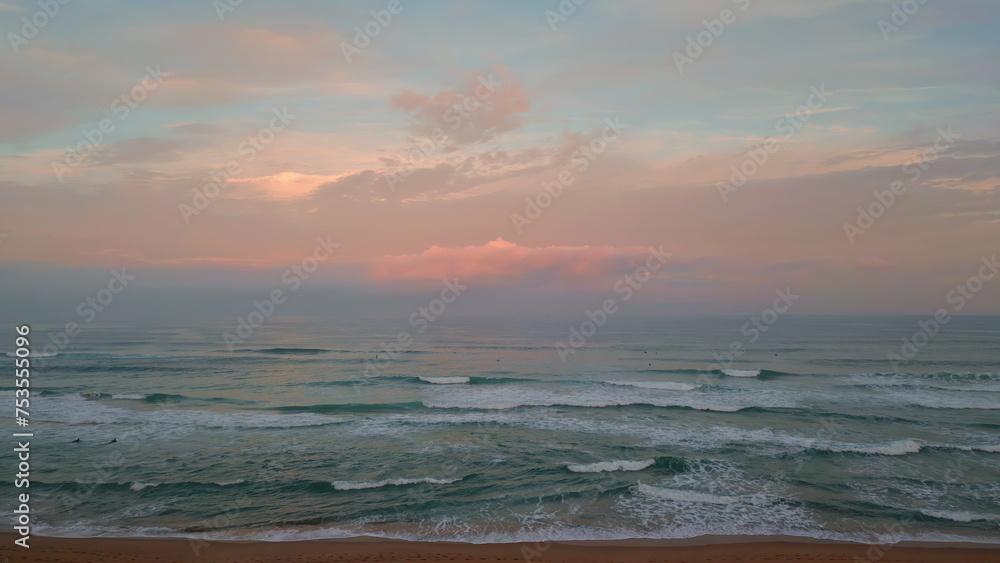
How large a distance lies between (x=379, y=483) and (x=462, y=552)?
17.3 ft

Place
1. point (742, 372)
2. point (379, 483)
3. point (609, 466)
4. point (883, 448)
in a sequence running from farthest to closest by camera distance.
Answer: point (742, 372), point (883, 448), point (609, 466), point (379, 483)

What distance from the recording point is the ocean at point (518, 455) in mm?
13812

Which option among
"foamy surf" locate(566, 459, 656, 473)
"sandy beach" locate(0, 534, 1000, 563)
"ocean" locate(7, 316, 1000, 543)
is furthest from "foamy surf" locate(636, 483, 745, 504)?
"sandy beach" locate(0, 534, 1000, 563)

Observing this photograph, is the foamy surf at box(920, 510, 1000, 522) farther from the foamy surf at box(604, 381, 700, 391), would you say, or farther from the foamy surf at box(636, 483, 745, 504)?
the foamy surf at box(604, 381, 700, 391)

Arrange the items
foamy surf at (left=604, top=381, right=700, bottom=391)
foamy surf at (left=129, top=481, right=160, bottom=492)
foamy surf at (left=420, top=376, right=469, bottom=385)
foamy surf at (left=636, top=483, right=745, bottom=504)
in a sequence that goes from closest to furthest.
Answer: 1. foamy surf at (left=636, top=483, right=745, bottom=504)
2. foamy surf at (left=129, top=481, right=160, bottom=492)
3. foamy surf at (left=604, top=381, right=700, bottom=391)
4. foamy surf at (left=420, top=376, right=469, bottom=385)

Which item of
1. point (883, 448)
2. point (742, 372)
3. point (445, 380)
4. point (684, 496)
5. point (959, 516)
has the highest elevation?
point (445, 380)

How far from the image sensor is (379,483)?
16422 millimetres

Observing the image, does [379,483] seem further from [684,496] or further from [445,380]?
[445,380]

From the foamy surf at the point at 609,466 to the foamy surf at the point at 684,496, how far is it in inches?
69.0

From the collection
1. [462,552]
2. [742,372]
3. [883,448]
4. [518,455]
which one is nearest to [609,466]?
[518,455]

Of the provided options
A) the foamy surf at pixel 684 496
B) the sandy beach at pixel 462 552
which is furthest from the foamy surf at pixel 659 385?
the sandy beach at pixel 462 552

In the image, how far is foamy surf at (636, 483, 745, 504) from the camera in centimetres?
1509

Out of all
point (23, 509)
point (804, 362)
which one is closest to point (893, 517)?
point (23, 509)

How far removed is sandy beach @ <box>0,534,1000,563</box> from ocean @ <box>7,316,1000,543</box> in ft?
1.77
